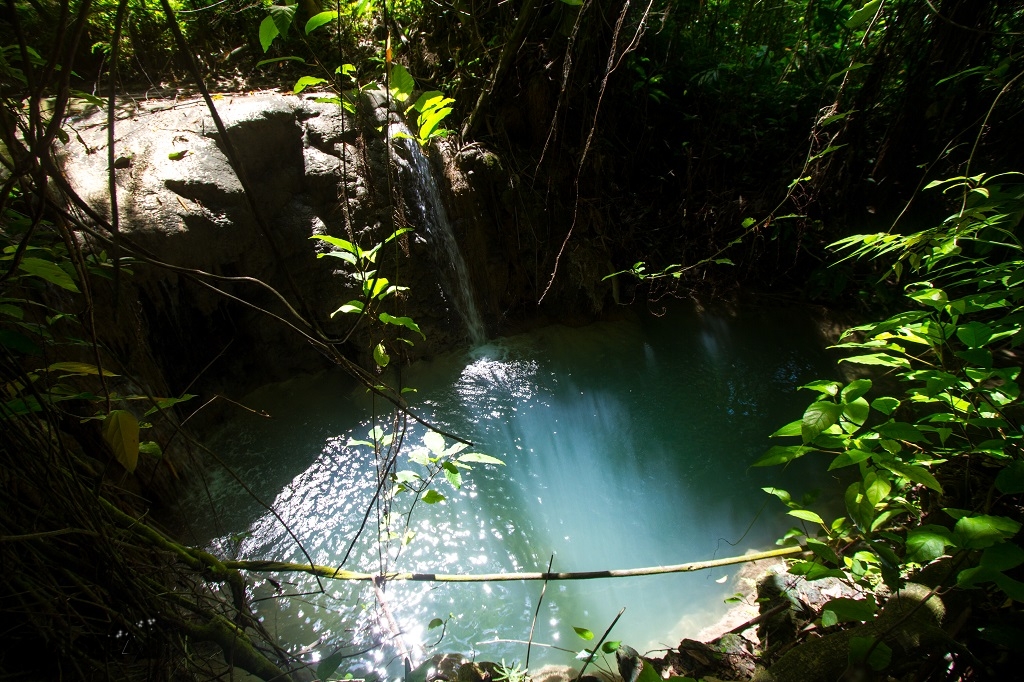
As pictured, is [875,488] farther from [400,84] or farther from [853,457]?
[400,84]

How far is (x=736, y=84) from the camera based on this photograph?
4605mm

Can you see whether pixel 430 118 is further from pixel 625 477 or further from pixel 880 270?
pixel 880 270

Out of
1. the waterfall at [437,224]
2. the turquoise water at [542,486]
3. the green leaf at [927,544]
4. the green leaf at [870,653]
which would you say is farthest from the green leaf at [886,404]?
the waterfall at [437,224]

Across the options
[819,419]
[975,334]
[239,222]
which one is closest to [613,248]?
[239,222]

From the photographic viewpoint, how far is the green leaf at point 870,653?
3.68 ft

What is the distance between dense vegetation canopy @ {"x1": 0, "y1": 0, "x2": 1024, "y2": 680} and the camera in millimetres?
1042

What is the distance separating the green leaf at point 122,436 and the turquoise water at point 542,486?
2.83ft

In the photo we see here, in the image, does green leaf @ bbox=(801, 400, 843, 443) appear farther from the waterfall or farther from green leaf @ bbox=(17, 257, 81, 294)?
the waterfall

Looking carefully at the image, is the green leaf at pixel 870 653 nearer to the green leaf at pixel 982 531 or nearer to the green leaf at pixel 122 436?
the green leaf at pixel 982 531

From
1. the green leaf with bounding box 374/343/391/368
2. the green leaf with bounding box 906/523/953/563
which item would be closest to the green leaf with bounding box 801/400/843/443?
the green leaf with bounding box 906/523/953/563

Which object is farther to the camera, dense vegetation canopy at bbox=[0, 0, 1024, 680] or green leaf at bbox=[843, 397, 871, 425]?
green leaf at bbox=[843, 397, 871, 425]

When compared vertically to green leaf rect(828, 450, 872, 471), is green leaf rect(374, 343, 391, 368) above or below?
above

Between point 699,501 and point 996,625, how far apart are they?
5.55 feet

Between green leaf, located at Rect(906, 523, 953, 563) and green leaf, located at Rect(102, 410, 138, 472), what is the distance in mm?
1762
